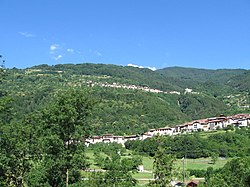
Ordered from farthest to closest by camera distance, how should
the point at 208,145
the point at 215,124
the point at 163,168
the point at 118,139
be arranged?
the point at 215,124, the point at 118,139, the point at 208,145, the point at 163,168

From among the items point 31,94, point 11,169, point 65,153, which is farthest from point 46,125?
point 31,94

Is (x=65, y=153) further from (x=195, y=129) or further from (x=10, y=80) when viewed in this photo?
(x=10, y=80)

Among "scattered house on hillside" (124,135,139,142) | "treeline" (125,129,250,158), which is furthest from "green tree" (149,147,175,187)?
"scattered house on hillside" (124,135,139,142)

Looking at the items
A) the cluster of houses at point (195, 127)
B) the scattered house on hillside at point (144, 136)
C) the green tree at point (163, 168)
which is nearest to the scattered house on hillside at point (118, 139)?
the cluster of houses at point (195, 127)

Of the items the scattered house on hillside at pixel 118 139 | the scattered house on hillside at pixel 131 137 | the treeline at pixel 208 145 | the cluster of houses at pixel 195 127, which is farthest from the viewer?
the scattered house on hillside at pixel 131 137

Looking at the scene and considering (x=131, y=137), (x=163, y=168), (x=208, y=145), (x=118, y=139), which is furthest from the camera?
(x=131, y=137)

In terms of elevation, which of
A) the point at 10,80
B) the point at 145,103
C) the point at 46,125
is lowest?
the point at 46,125

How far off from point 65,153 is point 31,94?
133206 millimetres

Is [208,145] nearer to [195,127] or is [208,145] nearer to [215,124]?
[215,124]

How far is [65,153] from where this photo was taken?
62.7ft

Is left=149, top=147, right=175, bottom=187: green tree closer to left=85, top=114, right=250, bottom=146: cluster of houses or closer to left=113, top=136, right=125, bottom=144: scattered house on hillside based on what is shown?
left=85, top=114, right=250, bottom=146: cluster of houses

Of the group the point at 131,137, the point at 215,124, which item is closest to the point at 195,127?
the point at 215,124

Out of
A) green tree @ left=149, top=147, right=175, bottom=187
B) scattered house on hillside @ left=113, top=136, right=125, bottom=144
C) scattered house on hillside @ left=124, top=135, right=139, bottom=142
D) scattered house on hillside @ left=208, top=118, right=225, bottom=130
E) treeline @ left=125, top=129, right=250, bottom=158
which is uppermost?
scattered house on hillside @ left=208, top=118, right=225, bottom=130

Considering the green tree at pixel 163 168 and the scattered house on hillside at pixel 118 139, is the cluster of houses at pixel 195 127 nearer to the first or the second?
the scattered house on hillside at pixel 118 139
